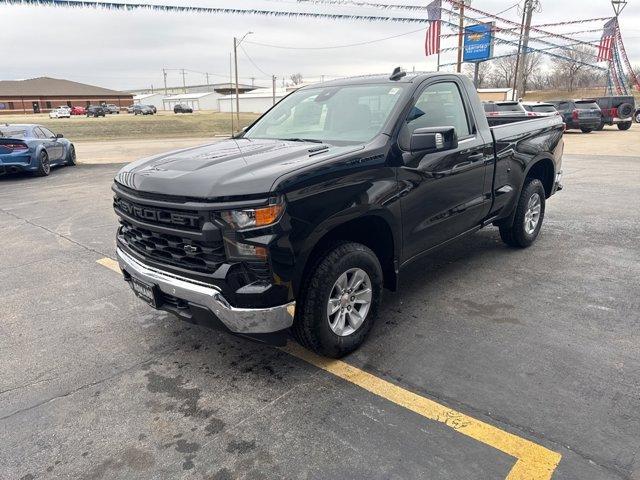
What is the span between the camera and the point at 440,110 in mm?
4289

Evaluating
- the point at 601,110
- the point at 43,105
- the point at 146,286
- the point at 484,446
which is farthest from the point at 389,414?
the point at 43,105

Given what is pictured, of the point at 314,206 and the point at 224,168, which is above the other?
the point at 224,168

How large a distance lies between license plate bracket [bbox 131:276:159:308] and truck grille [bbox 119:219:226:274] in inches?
7.2

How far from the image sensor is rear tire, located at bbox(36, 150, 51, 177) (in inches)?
517

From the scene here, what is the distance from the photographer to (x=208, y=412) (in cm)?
295

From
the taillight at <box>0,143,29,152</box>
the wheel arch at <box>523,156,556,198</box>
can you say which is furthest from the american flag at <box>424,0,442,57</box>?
the wheel arch at <box>523,156,556,198</box>

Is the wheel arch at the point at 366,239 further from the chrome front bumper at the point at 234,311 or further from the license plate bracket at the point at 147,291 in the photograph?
the license plate bracket at the point at 147,291

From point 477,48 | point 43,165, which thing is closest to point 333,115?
point 43,165

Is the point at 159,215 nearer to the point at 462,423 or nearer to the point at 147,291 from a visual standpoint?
the point at 147,291

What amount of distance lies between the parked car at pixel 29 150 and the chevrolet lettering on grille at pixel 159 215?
1100 cm

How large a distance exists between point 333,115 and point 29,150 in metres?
11.5

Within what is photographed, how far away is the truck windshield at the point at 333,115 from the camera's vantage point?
384cm

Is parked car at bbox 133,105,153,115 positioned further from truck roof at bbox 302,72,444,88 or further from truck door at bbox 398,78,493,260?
truck door at bbox 398,78,493,260

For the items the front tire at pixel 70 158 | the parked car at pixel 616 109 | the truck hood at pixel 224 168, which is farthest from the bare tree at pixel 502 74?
the truck hood at pixel 224 168
